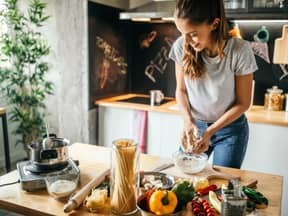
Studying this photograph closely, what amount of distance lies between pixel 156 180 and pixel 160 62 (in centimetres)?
200

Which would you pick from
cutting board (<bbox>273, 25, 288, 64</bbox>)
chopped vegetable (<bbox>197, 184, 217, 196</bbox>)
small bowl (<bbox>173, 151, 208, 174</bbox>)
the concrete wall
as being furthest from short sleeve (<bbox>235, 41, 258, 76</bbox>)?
the concrete wall

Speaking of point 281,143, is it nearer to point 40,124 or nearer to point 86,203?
point 86,203

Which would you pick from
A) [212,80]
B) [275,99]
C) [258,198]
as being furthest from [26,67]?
[258,198]

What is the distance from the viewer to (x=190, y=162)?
1351 millimetres

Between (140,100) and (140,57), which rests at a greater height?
(140,57)

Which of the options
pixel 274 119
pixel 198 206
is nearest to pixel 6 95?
pixel 274 119

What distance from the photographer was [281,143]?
7.24 ft

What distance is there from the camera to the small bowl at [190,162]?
1.32 meters

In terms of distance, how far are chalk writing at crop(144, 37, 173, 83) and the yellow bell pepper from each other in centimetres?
219

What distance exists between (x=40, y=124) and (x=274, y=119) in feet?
6.83

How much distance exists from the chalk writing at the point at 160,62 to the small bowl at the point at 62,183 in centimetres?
202

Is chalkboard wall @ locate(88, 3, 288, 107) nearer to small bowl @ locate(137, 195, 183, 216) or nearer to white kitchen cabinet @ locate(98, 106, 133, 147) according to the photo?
white kitchen cabinet @ locate(98, 106, 133, 147)

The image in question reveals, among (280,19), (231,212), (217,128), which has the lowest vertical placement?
(231,212)

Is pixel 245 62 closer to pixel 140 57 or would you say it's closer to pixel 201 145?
pixel 201 145
